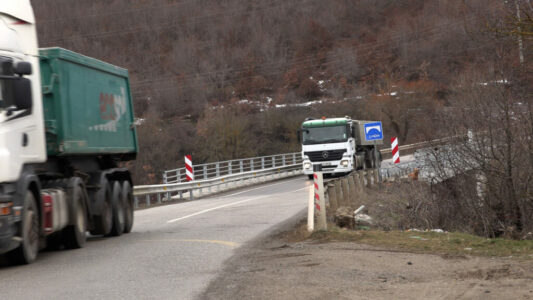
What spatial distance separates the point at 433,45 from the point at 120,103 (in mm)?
97796

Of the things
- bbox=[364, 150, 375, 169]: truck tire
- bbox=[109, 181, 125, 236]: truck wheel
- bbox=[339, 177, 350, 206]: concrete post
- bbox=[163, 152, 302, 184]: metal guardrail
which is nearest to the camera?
bbox=[109, 181, 125, 236]: truck wheel

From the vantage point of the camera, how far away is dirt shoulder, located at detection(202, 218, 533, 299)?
6.91 meters

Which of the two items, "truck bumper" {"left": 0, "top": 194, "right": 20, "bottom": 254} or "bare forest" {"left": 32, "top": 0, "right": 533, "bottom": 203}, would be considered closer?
"truck bumper" {"left": 0, "top": 194, "right": 20, "bottom": 254}

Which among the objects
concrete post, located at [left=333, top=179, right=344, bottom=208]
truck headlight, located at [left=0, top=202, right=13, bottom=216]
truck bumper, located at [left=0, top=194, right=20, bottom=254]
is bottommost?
concrete post, located at [left=333, top=179, right=344, bottom=208]

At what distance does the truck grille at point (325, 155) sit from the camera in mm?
32094

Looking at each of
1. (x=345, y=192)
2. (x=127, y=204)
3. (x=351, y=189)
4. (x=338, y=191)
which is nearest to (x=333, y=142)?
(x=351, y=189)

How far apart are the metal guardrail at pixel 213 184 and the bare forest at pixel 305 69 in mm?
9178

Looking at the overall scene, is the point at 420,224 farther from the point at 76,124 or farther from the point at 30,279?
the point at 30,279

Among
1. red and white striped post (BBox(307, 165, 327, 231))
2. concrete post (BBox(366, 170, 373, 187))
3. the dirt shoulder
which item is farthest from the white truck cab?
concrete post (BBox(366, 170, 373, 187))

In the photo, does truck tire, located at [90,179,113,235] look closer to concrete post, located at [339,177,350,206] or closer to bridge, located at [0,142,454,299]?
bridge, located at [0,142,454,299]

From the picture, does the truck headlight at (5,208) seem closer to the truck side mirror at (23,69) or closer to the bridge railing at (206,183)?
the truck side mirror at (23,69)

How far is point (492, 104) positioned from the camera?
19.0m

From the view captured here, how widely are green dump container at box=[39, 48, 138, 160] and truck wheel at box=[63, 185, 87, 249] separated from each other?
2.18 ft

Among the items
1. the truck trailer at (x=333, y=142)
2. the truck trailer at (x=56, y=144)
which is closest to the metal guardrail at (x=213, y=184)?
the truck trailer at (x=333, y=142)
